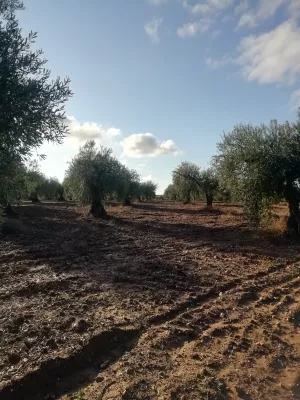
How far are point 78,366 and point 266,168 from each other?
1282cm

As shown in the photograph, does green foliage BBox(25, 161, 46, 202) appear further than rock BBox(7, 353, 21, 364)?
Yes

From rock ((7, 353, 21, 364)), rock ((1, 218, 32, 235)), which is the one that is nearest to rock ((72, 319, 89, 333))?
rock ((7, 353, 21, 364))

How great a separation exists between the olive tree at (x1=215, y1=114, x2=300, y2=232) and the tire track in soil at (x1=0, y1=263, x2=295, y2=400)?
10.5 meters

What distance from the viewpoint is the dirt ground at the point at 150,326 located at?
4.39 metres

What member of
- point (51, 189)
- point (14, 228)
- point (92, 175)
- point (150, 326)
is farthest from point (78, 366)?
point (51, 189)

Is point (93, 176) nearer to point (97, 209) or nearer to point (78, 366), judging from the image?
point (97, 209)

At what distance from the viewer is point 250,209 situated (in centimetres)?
1623

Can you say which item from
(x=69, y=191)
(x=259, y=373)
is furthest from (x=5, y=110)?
(x=69, y=191)

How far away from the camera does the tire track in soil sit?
14.1ft

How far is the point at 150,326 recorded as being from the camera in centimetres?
619

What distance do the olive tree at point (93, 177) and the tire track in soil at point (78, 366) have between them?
825 inches

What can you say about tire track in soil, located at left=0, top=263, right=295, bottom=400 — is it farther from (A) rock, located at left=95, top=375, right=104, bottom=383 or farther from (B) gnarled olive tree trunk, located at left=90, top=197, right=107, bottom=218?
(B) gnarled olive tree trunk, located at left=90, top=197, right=107, bottom=218

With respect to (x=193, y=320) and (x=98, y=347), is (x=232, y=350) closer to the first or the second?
(x=193, y=320)

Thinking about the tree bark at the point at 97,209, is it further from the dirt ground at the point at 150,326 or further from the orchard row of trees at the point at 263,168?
the dirt ground at the point at 150,326
